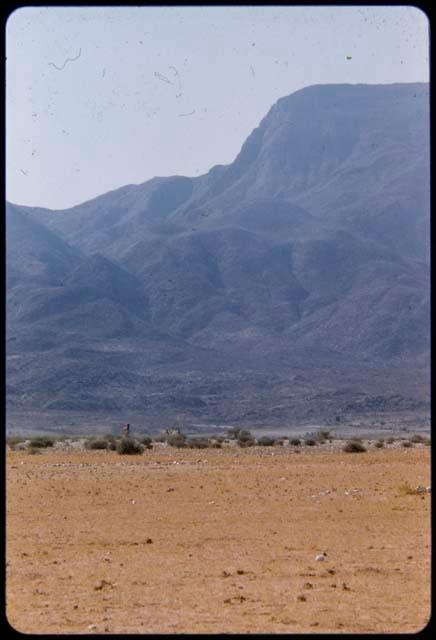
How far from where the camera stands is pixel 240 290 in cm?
11262

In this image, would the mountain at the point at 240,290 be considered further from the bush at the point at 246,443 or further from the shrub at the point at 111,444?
the shrub at the point at 111,444

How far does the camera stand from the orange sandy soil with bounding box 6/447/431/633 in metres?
12.0

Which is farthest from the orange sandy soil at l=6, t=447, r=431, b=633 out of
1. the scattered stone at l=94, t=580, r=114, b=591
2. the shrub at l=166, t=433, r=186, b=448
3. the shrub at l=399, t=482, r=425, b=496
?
the shrub at l=166, t=433, r=186, b=448

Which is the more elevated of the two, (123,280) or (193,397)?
(123,280)

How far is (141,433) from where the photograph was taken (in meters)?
67.6

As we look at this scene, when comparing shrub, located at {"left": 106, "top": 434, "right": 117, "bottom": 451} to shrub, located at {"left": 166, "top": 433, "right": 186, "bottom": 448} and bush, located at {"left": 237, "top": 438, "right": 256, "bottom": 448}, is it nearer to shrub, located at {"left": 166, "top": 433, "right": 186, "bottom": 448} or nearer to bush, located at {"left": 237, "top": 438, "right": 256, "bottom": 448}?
shrub, located at {"left": 166, "top": 433, "right": 186, "bottom": 448}

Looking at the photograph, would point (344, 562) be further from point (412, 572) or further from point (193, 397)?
point (193, 397)

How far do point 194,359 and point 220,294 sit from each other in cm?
2019

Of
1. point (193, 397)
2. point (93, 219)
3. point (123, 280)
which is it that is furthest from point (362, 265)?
point (93, 219)

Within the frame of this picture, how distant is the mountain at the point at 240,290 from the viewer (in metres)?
84.0

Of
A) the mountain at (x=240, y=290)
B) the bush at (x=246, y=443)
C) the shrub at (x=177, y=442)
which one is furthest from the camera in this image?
the mountain at (x=240, y=290)

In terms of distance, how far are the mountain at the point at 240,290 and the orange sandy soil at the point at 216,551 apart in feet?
167

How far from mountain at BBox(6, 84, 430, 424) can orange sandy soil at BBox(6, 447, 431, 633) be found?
50.8m

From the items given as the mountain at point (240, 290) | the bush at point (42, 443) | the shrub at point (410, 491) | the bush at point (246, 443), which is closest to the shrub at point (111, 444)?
the bush at point (42, 443)
